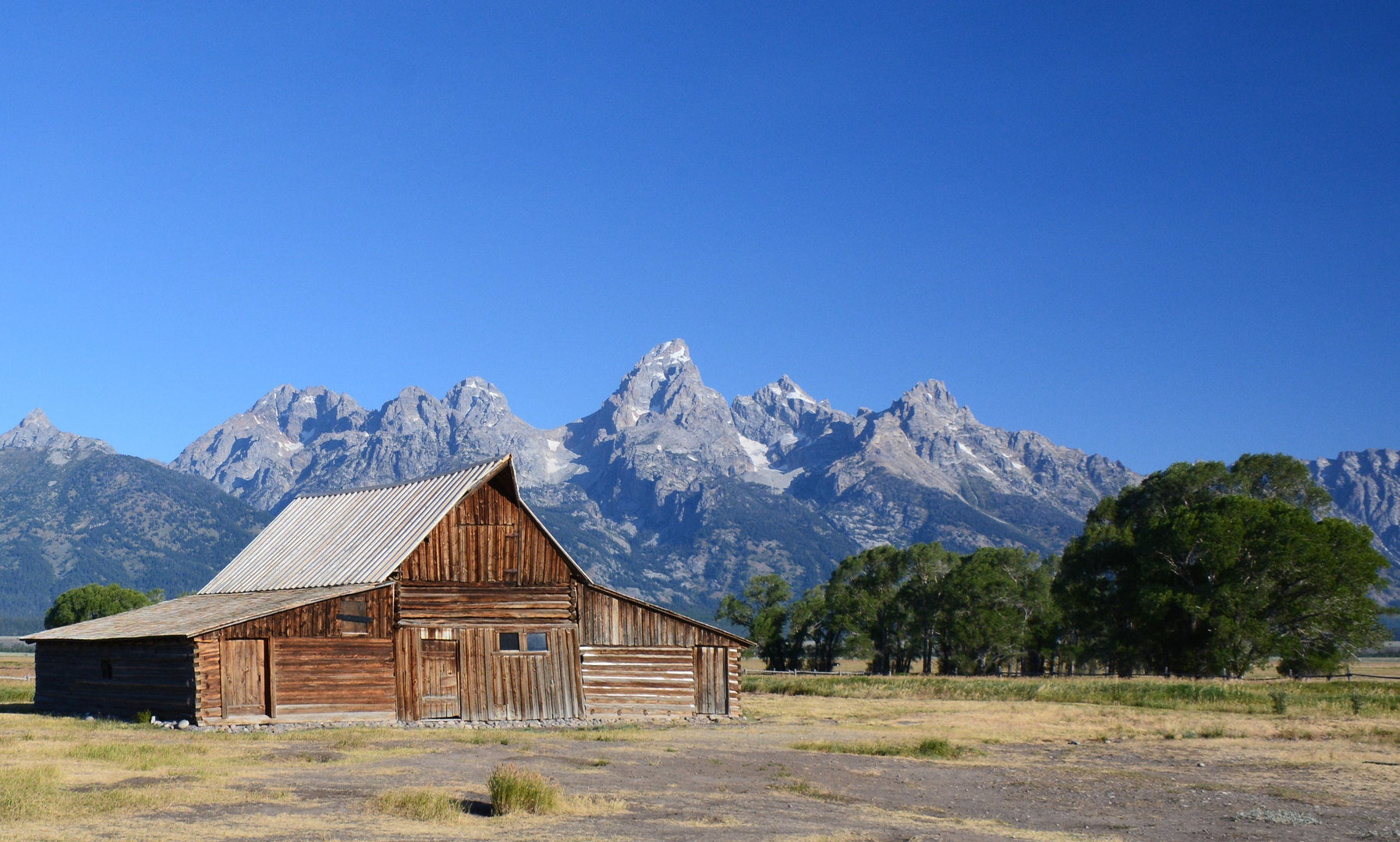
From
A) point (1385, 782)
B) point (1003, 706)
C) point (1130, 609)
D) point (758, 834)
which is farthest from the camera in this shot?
point (1130, 609)

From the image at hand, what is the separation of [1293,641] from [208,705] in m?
53.9

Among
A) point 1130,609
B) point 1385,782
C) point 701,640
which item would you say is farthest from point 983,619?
point 1385,782

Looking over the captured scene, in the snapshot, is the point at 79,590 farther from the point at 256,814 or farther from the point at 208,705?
the point at 256,814

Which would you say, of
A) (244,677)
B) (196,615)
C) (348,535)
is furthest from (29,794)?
(348,535)

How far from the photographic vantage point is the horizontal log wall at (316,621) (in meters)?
33.9

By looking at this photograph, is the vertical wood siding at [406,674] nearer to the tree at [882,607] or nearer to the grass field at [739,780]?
the grass field at [739,780]

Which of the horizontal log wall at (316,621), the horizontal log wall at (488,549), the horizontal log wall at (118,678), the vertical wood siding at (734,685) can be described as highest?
the horizontal log wall at (488,549)

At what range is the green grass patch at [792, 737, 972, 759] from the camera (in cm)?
3002

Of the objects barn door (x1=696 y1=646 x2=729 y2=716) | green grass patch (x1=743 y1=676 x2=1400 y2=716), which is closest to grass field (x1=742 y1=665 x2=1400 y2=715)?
green grass patch (x1=743 y1=676 x2=1400 y2=716)

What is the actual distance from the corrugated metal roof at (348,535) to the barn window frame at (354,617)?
0.88 meters

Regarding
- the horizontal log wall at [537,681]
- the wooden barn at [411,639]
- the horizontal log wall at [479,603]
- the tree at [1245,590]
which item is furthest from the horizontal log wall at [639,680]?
the tree at [1245,590]

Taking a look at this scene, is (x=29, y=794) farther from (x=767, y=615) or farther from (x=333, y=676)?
(x=767, y=615)

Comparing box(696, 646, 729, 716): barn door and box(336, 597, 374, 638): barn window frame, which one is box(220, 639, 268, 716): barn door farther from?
box(696, 646, 729, 716): barn door

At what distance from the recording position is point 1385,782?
24.5 m
